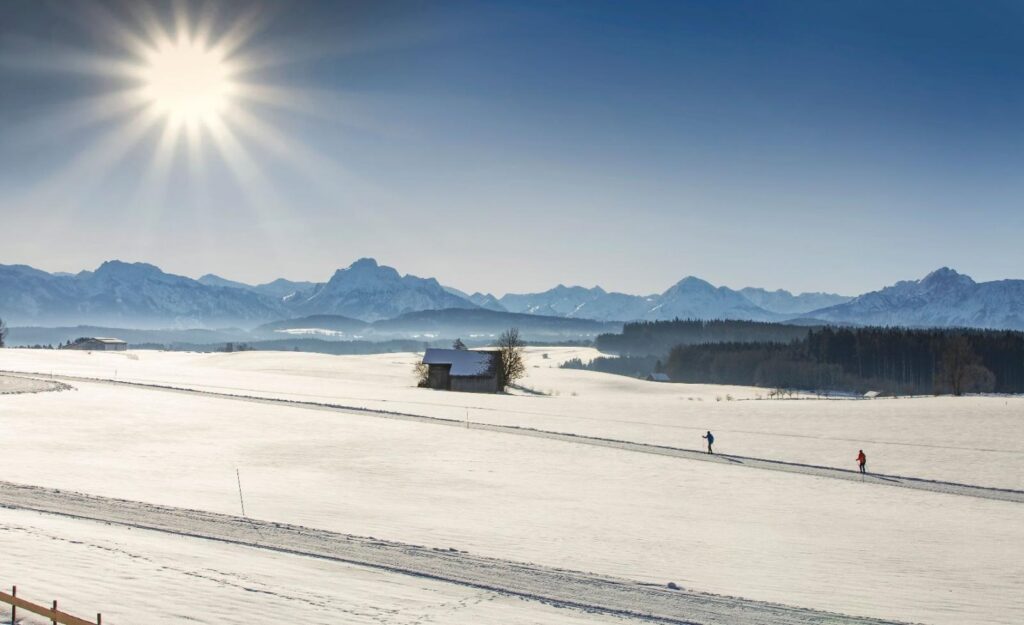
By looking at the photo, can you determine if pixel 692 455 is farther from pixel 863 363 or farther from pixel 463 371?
pixel 863 363

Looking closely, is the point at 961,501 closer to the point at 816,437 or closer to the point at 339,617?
the point at 816,437

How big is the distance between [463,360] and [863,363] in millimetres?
103869

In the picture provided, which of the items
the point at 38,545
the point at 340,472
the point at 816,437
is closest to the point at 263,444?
the point at 340,472

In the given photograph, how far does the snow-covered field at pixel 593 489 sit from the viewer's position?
19172 millimetres

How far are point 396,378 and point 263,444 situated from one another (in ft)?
229

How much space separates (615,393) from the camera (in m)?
114

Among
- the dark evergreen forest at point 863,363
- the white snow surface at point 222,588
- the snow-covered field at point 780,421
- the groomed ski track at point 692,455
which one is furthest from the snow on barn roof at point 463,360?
the white snow surface at point 222,588

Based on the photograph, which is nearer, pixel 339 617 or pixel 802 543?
pixel 339 617

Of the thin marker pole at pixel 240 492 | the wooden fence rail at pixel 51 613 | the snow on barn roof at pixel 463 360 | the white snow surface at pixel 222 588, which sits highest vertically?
the snow on barn roof at pixel 463 360

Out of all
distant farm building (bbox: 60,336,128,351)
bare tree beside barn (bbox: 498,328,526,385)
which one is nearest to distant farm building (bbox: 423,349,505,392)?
bare tree beside barn (bbox: 498,328,526,385)

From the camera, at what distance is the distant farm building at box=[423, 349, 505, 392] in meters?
93.0

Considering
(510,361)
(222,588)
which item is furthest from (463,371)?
(222,588)

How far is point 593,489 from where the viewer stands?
3331 centimetres

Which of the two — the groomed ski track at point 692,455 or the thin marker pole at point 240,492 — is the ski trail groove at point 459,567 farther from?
the groomed ski track at point 692,455
